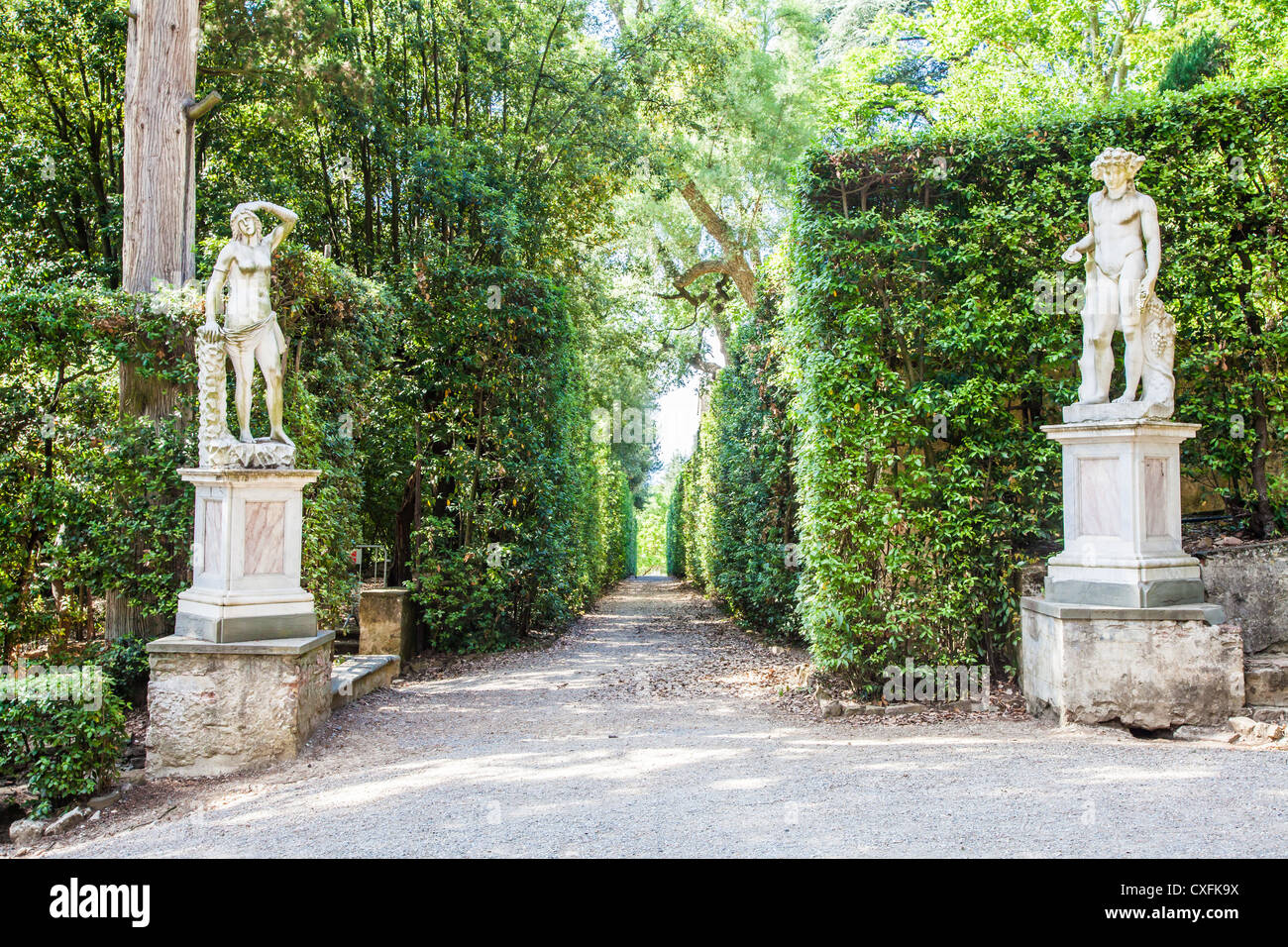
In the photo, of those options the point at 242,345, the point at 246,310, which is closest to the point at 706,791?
the point at 242,345

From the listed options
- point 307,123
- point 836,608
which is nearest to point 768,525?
point 836,608

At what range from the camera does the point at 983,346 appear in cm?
648

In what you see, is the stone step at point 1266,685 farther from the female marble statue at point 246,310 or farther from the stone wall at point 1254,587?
the female marble statue at point 246,310

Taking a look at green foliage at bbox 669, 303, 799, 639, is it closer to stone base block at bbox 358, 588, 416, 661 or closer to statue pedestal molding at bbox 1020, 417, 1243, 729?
statue pedestal molding at bbox 1020, 417, 1243, 729

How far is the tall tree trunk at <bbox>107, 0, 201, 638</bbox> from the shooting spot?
8.06 metres

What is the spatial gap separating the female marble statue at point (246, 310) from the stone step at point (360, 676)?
2.34 meters

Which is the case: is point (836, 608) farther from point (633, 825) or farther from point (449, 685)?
point (449, 685)

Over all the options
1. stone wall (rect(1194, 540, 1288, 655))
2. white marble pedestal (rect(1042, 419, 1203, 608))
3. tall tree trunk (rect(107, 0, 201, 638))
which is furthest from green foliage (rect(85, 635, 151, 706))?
stone wall (rect(1194, 540, 1288, 655))

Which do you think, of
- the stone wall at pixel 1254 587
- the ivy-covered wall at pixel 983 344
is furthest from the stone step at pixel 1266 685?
the ivy-covered wall at pixel 983 344

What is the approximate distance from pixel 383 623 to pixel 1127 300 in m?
7.60

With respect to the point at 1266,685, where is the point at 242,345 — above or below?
above

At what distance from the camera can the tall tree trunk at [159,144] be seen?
8062mm

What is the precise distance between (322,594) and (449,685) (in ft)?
5.15

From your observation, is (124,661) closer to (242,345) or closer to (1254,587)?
(242,345)
